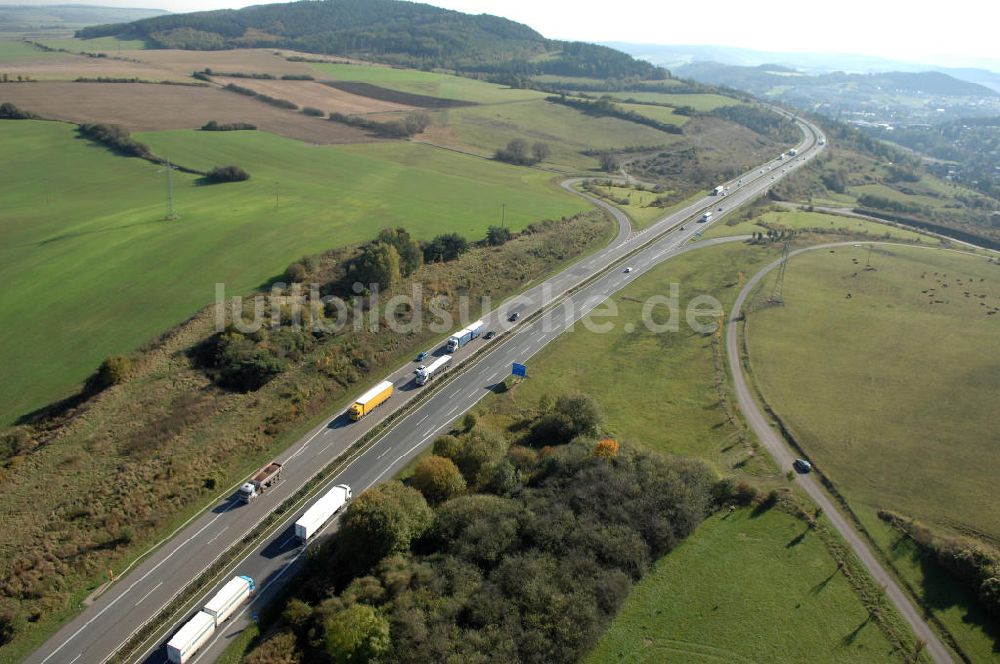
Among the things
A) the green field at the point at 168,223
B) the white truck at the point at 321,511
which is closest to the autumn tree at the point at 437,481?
the white truck at the point at 321,511

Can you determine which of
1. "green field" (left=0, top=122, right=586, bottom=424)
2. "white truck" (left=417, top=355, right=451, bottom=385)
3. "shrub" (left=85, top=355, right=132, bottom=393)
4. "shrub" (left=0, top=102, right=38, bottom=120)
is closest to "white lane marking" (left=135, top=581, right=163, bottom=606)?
"shrub" (left=85, top=355, right=132, bottom=393)

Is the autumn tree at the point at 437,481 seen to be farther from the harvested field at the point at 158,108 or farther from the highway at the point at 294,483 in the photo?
the harvested field at the point at 158,108

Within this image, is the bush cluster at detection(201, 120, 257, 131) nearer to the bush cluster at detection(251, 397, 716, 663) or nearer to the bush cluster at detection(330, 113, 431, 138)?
the bush cluster at detection(330, 113, 431, 138)

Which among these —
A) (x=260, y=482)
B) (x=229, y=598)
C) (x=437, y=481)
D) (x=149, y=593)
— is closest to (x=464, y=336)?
(x=437, y=481)

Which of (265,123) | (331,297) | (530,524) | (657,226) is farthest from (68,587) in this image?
(265,123)

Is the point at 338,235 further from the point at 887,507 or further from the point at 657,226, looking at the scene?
the point at 887,507
